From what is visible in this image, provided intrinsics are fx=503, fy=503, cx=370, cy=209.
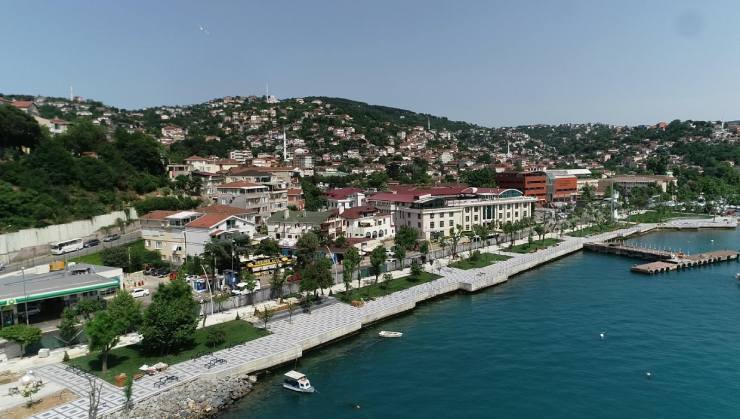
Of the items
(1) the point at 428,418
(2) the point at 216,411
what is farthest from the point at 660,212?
(2) the point at 216,411

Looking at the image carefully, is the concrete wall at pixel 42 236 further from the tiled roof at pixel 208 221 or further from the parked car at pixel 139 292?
the parked car at pixel 139 292

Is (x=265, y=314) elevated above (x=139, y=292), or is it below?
below

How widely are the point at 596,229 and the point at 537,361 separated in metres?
44.8

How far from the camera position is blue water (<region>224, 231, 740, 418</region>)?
21250mm

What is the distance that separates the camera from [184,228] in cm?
4234

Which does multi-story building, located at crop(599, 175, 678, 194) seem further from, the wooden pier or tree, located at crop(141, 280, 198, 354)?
tree, located at crop(141, 280, 198, 354)

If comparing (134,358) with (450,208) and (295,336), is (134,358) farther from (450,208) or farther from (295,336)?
(450,208)

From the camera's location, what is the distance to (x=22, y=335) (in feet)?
76.4

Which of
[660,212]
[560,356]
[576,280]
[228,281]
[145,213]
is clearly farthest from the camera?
[660,212]

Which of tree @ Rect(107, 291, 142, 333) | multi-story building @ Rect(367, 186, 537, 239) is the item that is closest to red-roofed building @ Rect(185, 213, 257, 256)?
tree @ Rect(107, 291, 142, 333)

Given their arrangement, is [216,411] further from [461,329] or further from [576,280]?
[576,280]

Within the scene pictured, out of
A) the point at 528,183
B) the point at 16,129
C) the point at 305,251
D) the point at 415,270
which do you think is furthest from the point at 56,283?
the point at 528,183

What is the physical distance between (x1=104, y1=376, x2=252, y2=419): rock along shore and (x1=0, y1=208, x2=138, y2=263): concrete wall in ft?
85.6

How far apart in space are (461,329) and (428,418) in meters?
10.9
